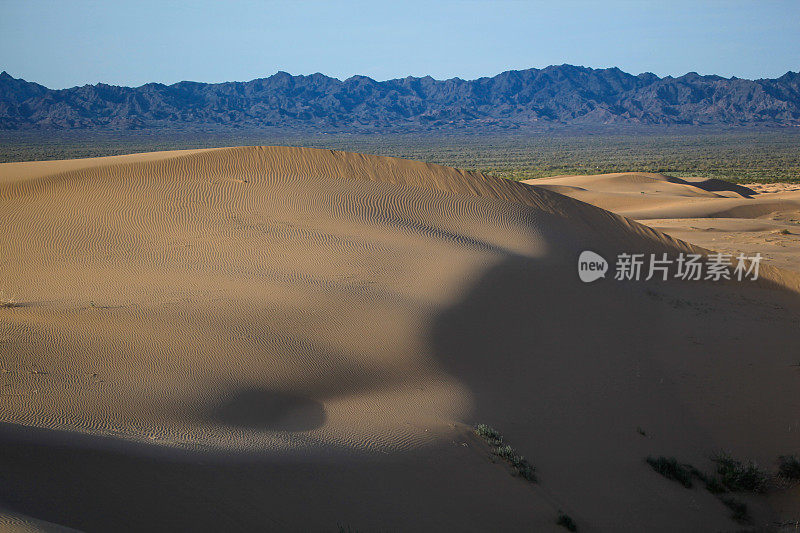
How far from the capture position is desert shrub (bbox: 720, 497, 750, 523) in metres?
7.53

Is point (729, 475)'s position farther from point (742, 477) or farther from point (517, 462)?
point (517, 462)

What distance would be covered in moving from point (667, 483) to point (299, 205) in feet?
38.0

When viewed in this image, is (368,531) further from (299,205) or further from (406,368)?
(299,205)

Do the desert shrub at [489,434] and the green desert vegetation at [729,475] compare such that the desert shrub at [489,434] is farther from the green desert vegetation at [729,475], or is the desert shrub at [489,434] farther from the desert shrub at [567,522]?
the green desert vegetation at [729,475]

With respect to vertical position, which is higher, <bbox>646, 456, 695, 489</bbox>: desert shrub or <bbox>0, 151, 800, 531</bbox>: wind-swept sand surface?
<bbox>0, 151, 800, 531</bbox>: wind-swept sand surface

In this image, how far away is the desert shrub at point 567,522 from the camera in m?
6.66

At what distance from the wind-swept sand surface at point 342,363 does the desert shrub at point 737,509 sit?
0.56 feet

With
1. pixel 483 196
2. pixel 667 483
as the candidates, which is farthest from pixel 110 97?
pixel 667 483

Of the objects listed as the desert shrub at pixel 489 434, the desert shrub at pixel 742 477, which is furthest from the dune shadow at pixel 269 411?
the desert shrub at pixel 742 477

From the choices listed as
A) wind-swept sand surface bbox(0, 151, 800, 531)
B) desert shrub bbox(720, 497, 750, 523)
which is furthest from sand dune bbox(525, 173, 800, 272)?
desert shrub bbox(720, 497, 750, 523)

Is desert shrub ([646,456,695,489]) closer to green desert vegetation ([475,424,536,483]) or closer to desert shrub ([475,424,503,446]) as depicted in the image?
green desert vegetation ([475,424,536,483])

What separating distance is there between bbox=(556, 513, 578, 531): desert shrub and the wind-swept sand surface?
0.25 ft

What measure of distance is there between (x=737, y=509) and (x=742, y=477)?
71 centimetres

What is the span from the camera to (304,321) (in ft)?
35.4
